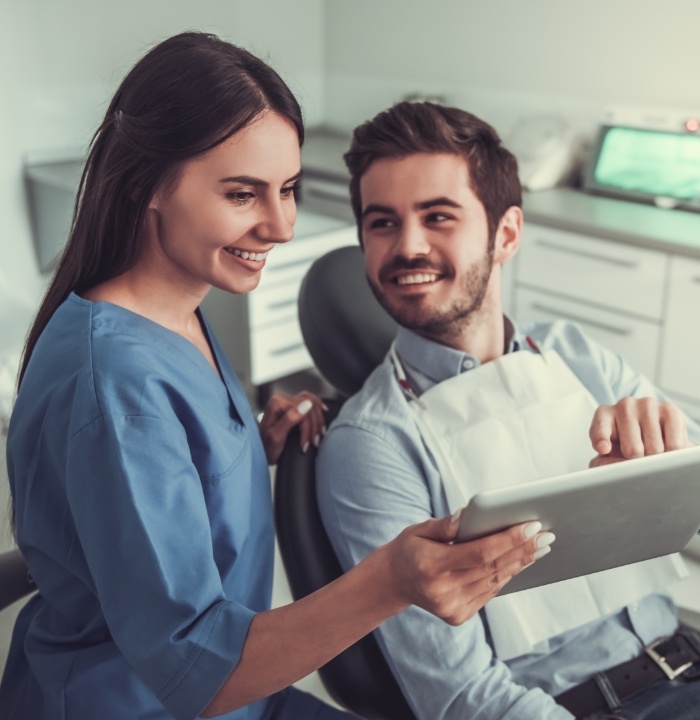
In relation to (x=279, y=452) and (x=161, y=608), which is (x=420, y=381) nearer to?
(x=279, y=452)

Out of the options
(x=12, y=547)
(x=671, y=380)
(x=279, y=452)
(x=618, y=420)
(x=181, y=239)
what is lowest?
(x=671, y=380)

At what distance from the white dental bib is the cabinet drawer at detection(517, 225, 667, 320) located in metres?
1.45

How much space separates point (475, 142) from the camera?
4.89 feet

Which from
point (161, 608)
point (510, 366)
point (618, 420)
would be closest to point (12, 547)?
point (161, 608)

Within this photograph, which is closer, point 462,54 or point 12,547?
point 12,547

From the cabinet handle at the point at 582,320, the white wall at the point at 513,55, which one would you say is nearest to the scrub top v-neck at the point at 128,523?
the cabinet handle at the point at 582,320

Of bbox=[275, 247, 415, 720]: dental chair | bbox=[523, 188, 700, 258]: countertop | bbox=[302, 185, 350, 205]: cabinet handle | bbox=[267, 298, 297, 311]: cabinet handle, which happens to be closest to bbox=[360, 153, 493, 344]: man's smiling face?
bbox=[275, 247, 415, 720]: dental chair

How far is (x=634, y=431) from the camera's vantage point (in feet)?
3.99

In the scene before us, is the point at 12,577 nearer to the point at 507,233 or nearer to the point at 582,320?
the point at 507,233

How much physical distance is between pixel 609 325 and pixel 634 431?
72.3 inches

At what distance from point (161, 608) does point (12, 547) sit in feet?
2.04

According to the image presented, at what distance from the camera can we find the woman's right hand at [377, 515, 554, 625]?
89 centimetres

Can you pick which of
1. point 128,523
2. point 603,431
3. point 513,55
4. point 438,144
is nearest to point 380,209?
point 438,144

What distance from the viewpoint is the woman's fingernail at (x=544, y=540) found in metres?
0.93
